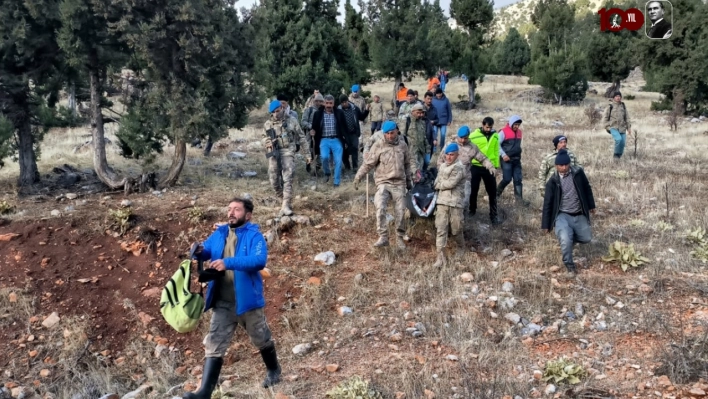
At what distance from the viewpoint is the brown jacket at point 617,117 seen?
12.1m

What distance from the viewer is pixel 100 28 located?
28.2ft

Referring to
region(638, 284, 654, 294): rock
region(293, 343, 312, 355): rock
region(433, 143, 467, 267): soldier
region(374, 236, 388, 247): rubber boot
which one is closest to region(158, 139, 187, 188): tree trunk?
region(374, 236, 388, 247): rubber boot

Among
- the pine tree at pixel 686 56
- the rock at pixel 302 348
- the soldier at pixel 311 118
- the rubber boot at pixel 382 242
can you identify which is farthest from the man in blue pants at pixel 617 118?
the pine tree at pixel 686 56

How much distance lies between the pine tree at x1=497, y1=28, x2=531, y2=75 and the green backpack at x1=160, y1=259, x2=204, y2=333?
4290 cm

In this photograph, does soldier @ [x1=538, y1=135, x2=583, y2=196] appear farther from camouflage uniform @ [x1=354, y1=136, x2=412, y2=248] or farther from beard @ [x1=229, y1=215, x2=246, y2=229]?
beard @ [x1=229, y1=215, x2=246, y2=229]

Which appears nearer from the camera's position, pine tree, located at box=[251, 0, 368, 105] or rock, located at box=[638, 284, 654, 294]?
rock, located at box=[638, 284, 654, 294]

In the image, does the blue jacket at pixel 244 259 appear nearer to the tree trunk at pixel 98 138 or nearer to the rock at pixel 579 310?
the rock at pixel 579 310

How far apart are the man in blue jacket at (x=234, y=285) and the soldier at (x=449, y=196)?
122 inches

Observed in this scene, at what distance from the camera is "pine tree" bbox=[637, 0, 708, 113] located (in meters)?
24.1

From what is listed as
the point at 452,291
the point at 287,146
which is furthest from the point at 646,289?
the point at 287,146

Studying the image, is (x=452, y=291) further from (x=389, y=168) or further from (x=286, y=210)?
(x=286, y=210)

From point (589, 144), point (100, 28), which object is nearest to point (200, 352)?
point (100, 28)

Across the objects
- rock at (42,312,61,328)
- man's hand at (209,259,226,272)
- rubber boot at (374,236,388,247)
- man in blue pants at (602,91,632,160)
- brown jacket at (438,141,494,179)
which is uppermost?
man in blue pants at (602,91,632,160)

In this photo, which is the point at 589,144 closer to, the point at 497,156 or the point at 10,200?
the point at 497,156
